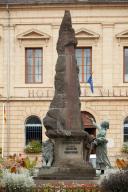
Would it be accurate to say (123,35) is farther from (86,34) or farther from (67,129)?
(67,129)

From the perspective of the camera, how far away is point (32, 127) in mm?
51875

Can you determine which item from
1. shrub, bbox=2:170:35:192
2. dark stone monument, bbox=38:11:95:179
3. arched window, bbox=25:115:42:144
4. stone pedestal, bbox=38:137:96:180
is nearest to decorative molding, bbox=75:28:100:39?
arched window, bbox=25:115:42:144

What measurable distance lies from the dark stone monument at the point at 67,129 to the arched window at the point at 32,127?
27.4 m

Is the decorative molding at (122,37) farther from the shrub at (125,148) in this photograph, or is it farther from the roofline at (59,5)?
the shrub at (125,148)

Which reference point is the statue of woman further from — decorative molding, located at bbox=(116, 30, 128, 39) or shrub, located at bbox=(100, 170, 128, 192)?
decorative molding, located at bbox=(116, 30, 128, 39)

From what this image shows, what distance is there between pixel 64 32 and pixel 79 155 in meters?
3.60

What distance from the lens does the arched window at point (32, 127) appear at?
51.7 metres

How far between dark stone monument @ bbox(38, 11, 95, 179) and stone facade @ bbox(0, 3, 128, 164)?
88.3 ft

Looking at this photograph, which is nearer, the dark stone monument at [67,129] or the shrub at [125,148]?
the dark stone monument at [67,129]

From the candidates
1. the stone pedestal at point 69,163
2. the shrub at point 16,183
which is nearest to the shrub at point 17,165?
the stone pedestal at point 69,163

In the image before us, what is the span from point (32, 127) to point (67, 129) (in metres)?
→ 28.2

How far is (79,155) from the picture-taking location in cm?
2377

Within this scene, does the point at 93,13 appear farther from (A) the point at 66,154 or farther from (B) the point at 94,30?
(A) the point at 66,154

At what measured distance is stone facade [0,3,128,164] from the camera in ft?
168
